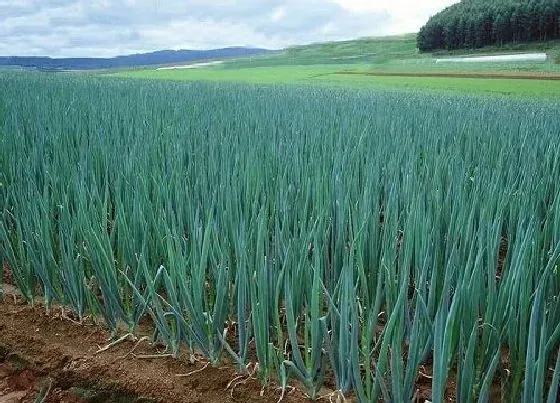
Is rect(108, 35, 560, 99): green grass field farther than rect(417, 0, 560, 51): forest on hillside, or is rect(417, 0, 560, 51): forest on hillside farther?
rect(417, 0, 560, 51): forest on hillside

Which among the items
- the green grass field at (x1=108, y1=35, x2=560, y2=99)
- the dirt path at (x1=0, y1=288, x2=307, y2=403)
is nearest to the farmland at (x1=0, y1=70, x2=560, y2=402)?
the dirt path at (x1=0, y1=288, x2=307, y2=403)

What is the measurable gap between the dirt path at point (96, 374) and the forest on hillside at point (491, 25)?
21.0 meters

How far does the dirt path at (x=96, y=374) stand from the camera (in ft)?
4.30

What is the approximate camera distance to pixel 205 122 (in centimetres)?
465

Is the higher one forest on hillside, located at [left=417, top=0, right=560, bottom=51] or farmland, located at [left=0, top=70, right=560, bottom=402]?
forest on hillside, located at [left=417, top=0, right=560, bottom=51]

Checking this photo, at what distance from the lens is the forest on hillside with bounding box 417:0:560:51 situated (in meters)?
19.9

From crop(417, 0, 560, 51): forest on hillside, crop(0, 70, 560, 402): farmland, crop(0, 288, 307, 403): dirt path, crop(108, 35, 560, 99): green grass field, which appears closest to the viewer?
crop(0, 70, 560, 402): farmland

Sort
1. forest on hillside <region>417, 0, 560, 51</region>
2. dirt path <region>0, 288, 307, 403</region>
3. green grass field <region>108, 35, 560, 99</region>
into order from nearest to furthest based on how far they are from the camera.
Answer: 1. dirt path <region>0, 288, 307, 403</region>
2. green grass field <region>108, 35, 560, 99</region>
3. forest on hillside <region>417, 0, 560, 51</region>

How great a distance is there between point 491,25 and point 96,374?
22.1 metres

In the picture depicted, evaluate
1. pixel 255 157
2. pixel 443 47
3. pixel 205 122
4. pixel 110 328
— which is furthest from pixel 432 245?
pixel 443 47

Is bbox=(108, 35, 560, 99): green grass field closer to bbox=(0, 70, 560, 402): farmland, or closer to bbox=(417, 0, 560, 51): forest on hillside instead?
bbox=(417, 0, 560, 51): forest on hillside

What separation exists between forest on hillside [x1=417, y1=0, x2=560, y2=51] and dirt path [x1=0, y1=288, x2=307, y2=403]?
20977 mm

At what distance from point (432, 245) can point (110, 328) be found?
2.83 feet

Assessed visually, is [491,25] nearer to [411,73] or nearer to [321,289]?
[411,73]
